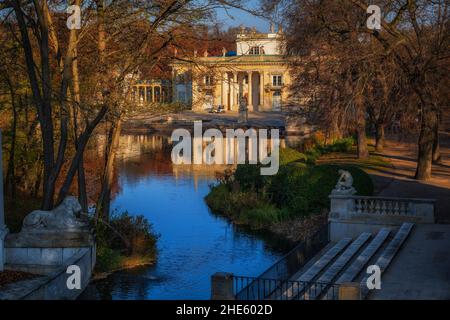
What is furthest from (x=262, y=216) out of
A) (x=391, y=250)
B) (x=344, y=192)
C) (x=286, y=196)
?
(x=391, y=250)

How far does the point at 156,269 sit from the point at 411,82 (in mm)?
14394

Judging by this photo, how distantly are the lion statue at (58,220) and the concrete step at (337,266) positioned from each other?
19.0 feet

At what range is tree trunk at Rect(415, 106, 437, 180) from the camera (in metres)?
28.3

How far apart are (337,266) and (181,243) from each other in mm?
6935

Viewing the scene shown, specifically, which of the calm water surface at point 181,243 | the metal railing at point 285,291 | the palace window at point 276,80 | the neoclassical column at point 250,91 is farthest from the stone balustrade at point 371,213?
the palace window at point 276,80

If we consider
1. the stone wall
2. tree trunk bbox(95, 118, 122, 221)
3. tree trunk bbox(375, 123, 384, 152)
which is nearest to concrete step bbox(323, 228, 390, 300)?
the stone wall

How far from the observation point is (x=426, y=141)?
28641 millimetres

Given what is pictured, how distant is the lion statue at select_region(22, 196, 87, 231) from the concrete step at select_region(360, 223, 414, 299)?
6.83m

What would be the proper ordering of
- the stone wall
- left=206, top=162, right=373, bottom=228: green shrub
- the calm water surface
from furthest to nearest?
left=206, top=162, right=373, bottom=228: green shrub, the calm water surface, the stone wall

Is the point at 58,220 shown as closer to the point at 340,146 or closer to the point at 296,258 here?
the point at 296,258

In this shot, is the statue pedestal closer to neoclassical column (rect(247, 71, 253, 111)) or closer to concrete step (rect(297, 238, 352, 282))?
concrete step (rect(297, 238, 352, 282))

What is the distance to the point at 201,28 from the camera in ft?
65.9

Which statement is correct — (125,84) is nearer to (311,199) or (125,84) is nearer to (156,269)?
(156,269)
